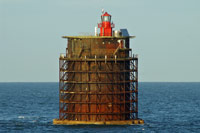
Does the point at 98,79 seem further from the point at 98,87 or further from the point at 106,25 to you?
the point at 106,25

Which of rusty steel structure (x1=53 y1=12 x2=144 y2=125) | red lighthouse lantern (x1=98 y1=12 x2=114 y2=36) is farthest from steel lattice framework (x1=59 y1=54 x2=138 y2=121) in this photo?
red lighthouse lantern (x1=98 y1=12 x2=114 y2=36)

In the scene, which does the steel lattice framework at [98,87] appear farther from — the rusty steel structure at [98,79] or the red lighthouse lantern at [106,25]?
the red lighthouse lantern at [106,25]

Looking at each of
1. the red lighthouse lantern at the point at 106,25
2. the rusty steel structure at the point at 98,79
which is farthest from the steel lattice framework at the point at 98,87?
the red lighthouse lantern at the point at 106,25

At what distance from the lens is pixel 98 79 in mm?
78875

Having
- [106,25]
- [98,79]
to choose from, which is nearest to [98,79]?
[98,79]

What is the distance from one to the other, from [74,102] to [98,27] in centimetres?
1120

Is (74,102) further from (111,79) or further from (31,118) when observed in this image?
(31,118)

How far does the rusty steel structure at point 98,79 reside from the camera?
259 feet

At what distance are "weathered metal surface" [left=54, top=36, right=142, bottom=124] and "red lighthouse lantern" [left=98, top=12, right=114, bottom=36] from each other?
7.54 ft

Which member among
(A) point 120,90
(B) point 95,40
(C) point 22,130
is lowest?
(C) point 22,130

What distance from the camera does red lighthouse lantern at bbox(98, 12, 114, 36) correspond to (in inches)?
3231

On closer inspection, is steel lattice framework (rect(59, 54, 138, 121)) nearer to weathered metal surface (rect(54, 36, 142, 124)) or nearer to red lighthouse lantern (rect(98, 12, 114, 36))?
weathered metal surface (rect(54, 36, 142, 124))

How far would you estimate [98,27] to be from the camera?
82.6 m

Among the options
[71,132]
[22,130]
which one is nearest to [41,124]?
[22,130]
